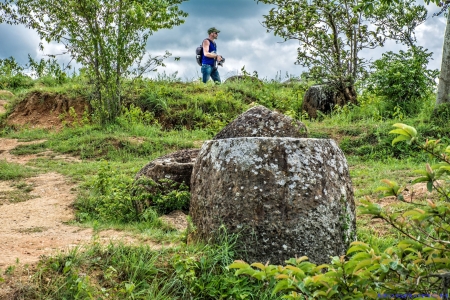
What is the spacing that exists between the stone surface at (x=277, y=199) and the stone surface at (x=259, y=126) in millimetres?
1903

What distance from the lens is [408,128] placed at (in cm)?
208

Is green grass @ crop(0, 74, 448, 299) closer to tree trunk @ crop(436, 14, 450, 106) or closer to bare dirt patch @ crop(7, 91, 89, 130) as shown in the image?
bare dirt patch @ crop(7, 91, 89, 130)

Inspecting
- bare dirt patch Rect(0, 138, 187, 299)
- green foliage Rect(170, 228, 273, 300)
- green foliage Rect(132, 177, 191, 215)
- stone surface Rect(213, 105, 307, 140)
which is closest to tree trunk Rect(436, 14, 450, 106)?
stone surface Rect(213, 105, 307, 140)

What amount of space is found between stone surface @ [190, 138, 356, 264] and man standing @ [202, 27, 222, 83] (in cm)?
1182

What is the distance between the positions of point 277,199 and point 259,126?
2.25 m

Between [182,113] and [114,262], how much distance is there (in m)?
10.2

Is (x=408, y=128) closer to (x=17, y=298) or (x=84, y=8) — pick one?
(x=17, y=298)

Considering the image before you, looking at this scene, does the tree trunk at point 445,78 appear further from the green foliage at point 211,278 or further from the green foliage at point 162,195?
the green foliage at point 211,278

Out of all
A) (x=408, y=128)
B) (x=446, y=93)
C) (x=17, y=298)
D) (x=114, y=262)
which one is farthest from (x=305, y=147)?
(x=446, y=93)

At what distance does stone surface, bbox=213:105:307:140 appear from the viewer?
6.06 metres

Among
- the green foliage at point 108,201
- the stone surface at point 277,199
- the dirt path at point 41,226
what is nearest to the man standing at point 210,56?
the dirt path at point 41,226

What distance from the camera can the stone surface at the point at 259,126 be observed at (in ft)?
19.9

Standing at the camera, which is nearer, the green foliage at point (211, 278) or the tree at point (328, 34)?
the green foliage at point (211, 278)

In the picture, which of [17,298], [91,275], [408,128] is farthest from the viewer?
[91,275]
